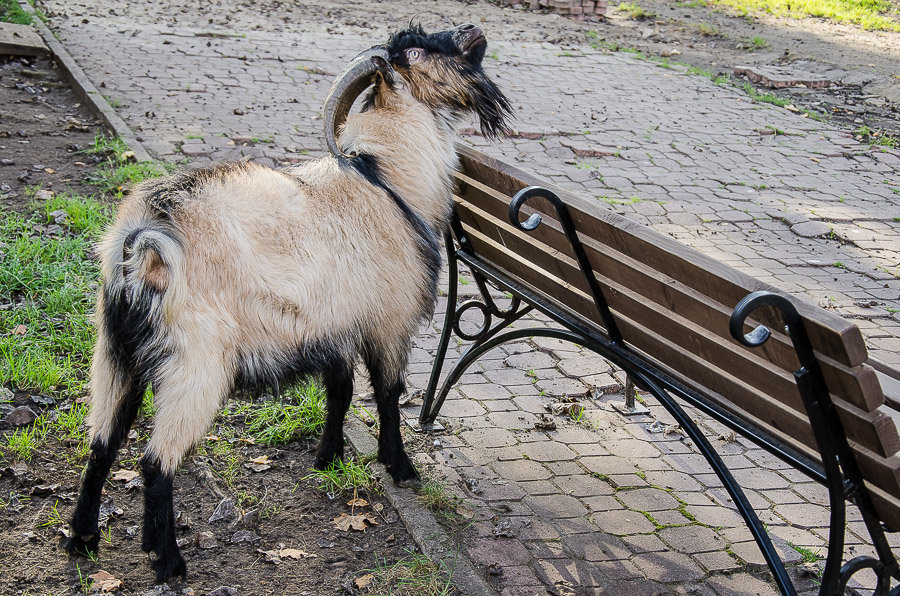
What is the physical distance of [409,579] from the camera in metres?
3.04

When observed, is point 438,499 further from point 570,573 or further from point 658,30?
point 658,30

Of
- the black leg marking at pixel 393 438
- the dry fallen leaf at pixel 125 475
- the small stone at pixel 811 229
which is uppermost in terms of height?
the small stone at pixel 811 229

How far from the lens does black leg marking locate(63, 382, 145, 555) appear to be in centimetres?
310

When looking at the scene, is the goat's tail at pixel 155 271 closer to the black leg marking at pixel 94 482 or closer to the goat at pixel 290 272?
the goat at pixel 290 272

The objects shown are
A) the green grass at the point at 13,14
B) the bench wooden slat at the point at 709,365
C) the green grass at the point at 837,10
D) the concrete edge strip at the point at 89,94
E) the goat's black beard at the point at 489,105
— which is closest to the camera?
the bench wooden slat at the point at 709,365

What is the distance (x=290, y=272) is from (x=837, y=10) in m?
16.4

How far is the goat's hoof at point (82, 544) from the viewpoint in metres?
3.15

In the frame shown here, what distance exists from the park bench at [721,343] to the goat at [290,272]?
1.16 ft

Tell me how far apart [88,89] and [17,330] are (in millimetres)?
4828

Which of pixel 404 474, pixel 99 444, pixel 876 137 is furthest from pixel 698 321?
pixel 876 137

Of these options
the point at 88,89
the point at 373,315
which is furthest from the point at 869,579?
the point at 88,89

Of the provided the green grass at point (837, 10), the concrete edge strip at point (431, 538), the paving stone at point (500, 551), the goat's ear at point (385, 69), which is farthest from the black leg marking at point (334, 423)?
the green grass at point (837, 10)

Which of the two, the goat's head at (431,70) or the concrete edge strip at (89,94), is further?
the concrete edge strip at (89,94)

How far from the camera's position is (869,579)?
3.20 m
